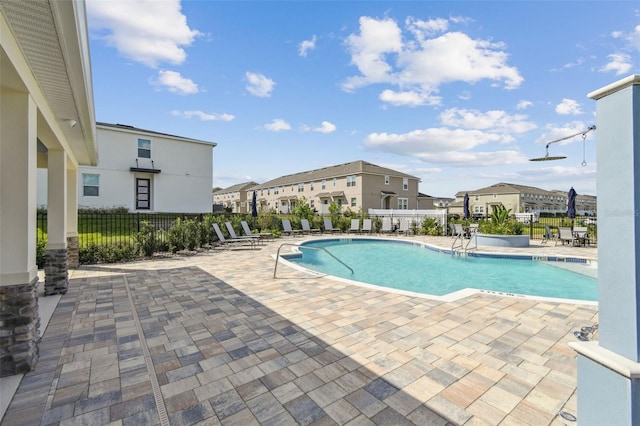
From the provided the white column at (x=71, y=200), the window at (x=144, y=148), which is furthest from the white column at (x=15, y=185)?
the window at (x=144, y=148)

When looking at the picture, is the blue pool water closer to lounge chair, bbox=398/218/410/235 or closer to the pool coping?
the pool coping

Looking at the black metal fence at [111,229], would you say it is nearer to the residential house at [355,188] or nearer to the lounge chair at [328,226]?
the lounge chair at [328,226]

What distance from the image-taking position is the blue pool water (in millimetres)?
7992

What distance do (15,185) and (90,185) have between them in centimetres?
1984

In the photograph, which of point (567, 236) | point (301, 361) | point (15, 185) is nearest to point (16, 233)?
point (15, 185)

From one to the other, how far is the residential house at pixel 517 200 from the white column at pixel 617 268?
5209cm

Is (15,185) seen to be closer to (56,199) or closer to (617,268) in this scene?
(56,199)

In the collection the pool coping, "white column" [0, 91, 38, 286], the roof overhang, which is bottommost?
the pool coping

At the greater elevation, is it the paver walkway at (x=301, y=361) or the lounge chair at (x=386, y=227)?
the lounge chair at (x=386, y=227)

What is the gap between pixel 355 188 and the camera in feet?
110

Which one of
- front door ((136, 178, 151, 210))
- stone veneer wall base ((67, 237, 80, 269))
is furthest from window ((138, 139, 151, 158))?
stone veneer wall base ((67, 237, 80, 269))

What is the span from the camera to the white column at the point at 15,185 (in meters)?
3.12

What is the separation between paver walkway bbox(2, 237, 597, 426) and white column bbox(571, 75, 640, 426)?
2.81 ft

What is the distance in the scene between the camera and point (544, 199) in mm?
59875
